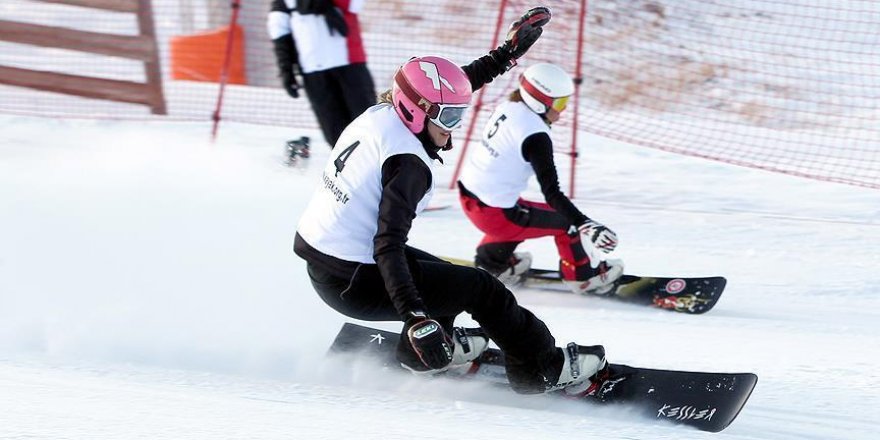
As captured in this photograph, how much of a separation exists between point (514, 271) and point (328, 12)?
82.3 inches

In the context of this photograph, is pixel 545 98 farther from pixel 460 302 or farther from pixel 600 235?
pixel 460 302

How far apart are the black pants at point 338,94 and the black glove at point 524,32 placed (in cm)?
216

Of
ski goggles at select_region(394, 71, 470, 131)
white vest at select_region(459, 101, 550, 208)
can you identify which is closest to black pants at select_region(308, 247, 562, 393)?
ski goggles at select_region(394, 71, 470, 131)

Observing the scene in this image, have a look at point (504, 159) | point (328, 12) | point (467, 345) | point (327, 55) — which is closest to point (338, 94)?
point (327, 55)

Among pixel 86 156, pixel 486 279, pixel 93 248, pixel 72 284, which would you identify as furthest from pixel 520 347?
pixel 86 156

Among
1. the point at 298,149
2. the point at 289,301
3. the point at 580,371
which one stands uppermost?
the point at 580,371

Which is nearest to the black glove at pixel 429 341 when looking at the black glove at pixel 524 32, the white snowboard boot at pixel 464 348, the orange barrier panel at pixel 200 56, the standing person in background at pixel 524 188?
the white snowboard boot at pixel 464 348

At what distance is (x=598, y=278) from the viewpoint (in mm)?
6258

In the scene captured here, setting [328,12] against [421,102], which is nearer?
Result: [421,102]

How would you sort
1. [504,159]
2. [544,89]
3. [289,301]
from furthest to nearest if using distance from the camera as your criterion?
[504,159], [544,89], [289,301]

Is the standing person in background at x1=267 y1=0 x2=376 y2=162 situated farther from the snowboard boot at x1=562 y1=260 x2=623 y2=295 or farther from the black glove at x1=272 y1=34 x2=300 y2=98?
the snowboard boot at x1=562 y1=260 x2=623 y2=295

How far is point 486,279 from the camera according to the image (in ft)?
13.6

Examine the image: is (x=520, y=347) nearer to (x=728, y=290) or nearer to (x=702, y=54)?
(x=728, y=290)

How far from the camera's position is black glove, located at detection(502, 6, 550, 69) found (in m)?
5.06
